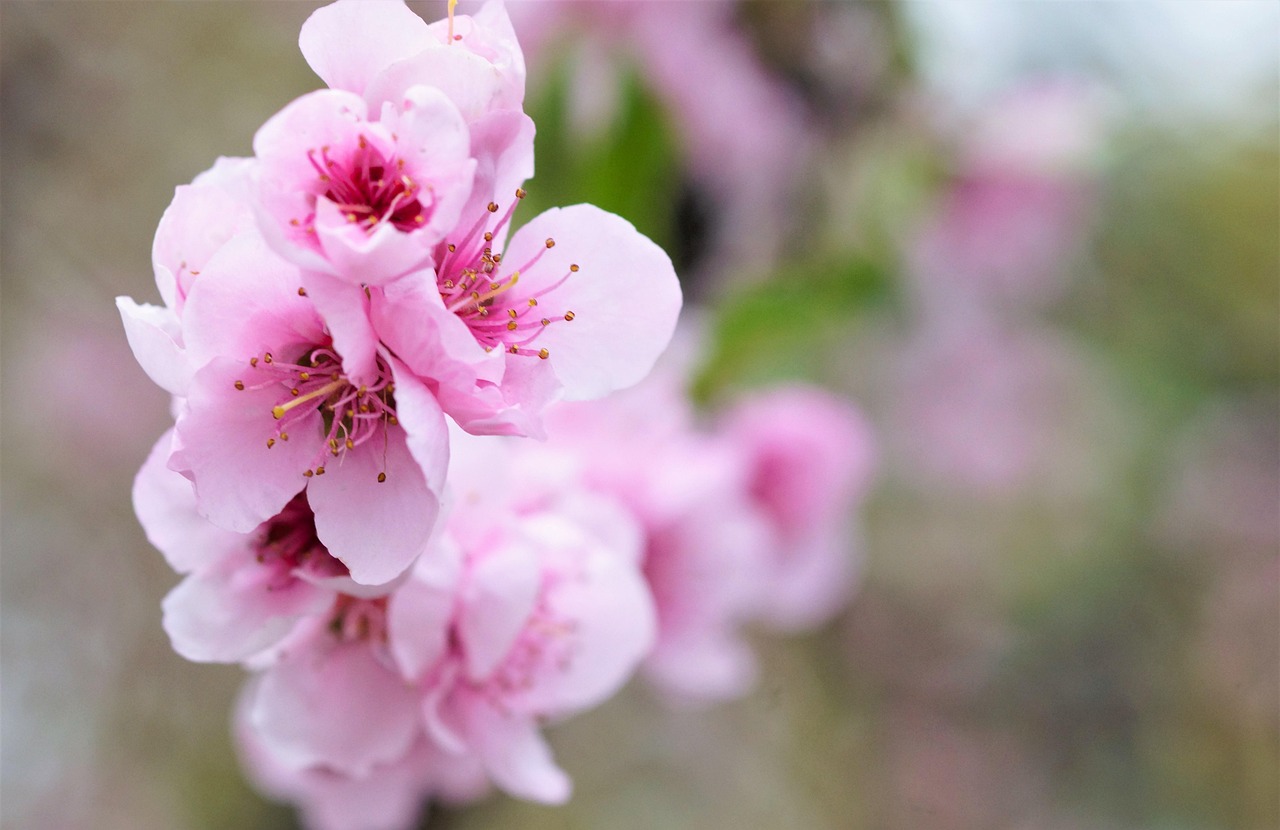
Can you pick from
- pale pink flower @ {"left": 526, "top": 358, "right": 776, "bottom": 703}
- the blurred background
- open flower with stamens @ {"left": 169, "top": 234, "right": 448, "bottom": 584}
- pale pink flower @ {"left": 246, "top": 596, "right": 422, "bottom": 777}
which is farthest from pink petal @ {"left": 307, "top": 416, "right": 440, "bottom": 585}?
the blurred background

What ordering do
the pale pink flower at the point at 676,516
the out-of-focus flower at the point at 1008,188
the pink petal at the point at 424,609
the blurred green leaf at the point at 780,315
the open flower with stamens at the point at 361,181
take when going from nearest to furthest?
the open flower with stamens at the point at 361,181 → the pink petal at the point at 424,609 → the pale pink flower at the point at 676,516 → the blurred green leaf at the point at 780,315 → the out-of-focus flower at the point at 1008,188

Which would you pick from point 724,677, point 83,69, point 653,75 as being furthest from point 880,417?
point 83,69

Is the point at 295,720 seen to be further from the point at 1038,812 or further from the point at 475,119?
the point at 1038,812

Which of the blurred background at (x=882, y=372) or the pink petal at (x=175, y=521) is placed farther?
the blurred background at (x=882, y=372)

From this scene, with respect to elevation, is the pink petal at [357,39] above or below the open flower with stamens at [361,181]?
above

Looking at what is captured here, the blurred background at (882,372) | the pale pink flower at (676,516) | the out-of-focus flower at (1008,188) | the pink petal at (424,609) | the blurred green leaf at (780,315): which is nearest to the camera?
the pink petal at (424,609)

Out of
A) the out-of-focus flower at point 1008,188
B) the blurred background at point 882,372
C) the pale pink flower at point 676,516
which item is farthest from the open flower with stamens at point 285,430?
the out-of-focus flower at point 1008,188

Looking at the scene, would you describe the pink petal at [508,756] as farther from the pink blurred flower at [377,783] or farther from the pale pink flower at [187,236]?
the pale pink flower at [187,236]

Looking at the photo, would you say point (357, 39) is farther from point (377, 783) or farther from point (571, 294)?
point (377, 783)
